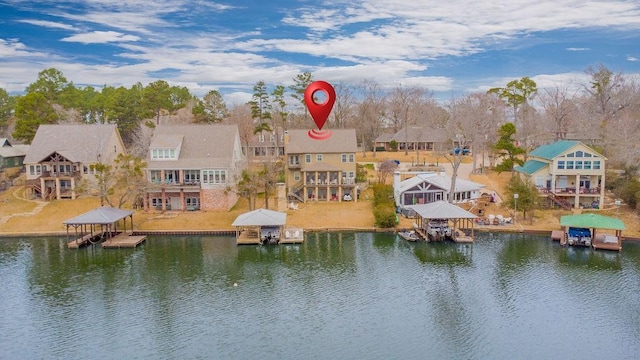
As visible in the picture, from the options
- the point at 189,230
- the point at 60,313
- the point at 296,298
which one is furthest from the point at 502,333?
the point at 189,230

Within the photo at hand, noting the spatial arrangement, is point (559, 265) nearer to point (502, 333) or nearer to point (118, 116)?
point (502, 333)

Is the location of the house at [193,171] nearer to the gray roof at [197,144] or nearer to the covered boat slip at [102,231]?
the gray roof at [197,144]

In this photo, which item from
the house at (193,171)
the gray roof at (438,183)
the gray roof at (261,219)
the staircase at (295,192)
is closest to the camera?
the gray roof at (261,219)

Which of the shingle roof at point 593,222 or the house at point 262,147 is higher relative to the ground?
the house at point 262,147

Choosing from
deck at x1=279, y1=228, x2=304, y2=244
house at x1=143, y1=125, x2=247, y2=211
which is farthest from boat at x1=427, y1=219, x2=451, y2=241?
house at x1=143, y1=125, x2=247, y2=211

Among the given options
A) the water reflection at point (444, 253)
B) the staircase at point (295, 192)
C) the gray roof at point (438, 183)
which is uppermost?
the gray roof at point (438, 183)

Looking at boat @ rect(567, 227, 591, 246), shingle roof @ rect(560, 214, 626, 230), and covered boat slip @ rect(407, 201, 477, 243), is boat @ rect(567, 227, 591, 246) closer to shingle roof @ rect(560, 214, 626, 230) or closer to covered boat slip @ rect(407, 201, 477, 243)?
shingle roof @ rect(560, 214, 626, 230)

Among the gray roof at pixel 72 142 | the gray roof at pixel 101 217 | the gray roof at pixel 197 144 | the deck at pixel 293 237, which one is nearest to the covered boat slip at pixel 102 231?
the gray roof at pixel 101 217

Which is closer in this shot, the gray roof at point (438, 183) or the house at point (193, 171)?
the gray roof at point (438, 183)
